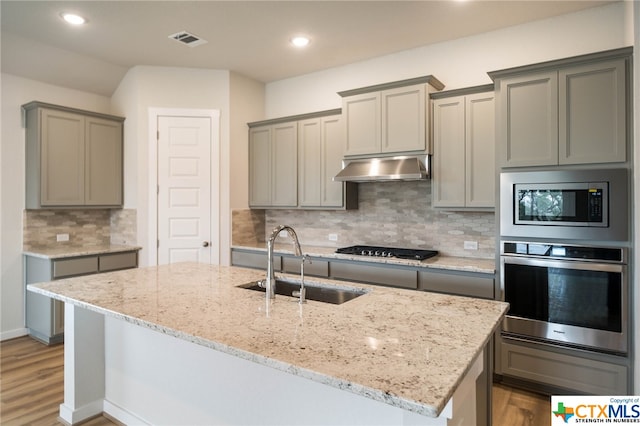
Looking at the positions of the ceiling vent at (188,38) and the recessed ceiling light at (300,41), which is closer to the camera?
the ceiling vent at (188,38)

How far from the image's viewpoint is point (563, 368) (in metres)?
2.66

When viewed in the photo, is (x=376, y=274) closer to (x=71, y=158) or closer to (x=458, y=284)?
(x=458, y=284)

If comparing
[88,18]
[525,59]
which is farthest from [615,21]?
[88,18]

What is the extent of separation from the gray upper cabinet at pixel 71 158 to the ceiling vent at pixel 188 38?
1379 mm

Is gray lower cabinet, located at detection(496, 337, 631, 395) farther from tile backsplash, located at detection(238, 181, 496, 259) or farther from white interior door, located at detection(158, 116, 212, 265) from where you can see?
white interior door, located at detection(158, 116, 212, 265)

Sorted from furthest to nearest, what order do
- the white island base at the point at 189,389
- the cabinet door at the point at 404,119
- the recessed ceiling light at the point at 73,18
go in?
the cabinet door at the point at 404,119, the recessed ceiling light at the point at 73,18, the white island base at the point at 189,389

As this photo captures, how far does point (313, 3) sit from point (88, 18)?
1931 mm

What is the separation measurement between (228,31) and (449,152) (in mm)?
2291

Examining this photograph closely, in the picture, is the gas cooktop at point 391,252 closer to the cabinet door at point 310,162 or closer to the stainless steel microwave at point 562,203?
the cabinet door at point 310,162

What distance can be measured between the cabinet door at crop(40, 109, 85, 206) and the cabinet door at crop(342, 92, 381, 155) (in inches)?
114

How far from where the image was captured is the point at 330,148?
4.11m

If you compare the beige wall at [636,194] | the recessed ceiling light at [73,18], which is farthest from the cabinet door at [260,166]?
the beige wall at [636,194]

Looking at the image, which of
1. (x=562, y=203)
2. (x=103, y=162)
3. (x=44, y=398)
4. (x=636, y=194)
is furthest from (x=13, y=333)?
(x=636, y=194)

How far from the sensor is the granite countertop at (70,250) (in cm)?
369
